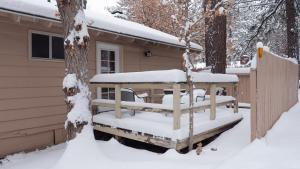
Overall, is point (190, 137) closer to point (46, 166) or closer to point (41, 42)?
point (46, 166)

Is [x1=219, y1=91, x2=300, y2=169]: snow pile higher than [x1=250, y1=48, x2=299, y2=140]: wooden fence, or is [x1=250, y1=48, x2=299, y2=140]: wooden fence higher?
[x1=250, y1=48, x2=299, y2=140]: wooden fence

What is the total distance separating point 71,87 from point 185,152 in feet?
7.27

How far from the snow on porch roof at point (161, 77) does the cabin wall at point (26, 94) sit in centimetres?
103

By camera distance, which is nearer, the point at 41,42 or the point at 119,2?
the point at 41,42

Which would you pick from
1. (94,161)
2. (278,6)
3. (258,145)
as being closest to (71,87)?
(94,161)

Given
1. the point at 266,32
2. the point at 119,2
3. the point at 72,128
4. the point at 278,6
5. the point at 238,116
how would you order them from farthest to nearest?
the point at 119,2 → the point at 266,32 → the point at 278,6 → the point at 238,116 → the point at 72,128

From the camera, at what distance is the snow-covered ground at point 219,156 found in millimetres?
4184

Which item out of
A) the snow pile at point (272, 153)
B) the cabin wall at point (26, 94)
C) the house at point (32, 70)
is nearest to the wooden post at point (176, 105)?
the snow pile at point (272, 153)

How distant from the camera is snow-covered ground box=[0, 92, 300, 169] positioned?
4.18 meters

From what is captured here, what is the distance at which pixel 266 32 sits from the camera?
15109mm

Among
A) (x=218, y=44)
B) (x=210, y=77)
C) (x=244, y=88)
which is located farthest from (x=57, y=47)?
(x=244, y=88)

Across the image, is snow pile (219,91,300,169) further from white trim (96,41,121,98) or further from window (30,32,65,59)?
window (30,32,65,59)

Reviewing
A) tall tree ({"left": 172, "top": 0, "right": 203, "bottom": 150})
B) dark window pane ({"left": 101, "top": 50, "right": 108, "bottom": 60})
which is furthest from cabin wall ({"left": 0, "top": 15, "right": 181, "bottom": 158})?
tall tree ({"left": 172, "top": 0, "right": 203, "bottom": 150})

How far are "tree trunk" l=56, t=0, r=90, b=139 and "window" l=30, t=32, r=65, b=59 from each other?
2.03m
